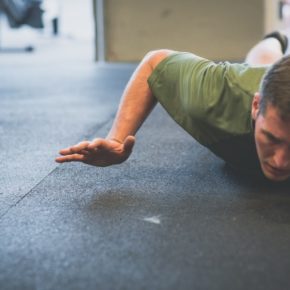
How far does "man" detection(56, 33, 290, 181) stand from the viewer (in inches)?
31.6

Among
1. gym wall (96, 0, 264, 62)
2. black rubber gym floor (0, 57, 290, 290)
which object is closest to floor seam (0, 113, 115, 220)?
black rubber gym floor (0, 57, 290, 290)

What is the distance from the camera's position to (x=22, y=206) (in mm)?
896

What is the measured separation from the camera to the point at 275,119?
0.78m

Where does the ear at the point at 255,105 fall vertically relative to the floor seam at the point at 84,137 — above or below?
above

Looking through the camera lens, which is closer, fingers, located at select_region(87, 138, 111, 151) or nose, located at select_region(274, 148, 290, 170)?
nose, located at select_region(274, 148, 290, 170)

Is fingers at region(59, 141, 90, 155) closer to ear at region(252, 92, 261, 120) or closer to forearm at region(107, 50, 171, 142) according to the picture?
forearm at region(107, 50, 171, 142)

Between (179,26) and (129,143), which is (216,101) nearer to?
(129,143)

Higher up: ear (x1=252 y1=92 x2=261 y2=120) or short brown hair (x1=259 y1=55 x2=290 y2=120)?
short brown hair (x1=259 y1=55 x2=290 y2=120)

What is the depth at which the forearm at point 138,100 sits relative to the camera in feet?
3.52

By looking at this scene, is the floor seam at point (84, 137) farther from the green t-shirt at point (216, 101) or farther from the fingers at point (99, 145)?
the green t-shirt at point (216, 101)

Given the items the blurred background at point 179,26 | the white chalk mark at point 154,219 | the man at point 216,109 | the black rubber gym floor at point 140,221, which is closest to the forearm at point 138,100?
the man at point 216,109

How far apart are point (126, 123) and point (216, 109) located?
189 millimetres

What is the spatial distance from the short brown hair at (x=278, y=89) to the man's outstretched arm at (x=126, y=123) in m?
0.24

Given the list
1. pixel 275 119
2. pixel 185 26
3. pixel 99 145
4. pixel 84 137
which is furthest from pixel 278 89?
pixel 185 26
